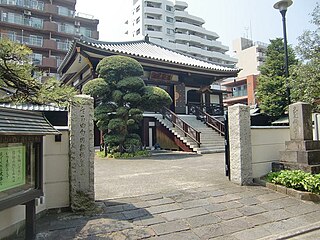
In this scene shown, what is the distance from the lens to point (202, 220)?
12.7 feet

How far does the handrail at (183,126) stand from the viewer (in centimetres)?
1297

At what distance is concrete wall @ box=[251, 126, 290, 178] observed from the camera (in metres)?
6.09

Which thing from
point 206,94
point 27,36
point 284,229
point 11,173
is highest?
point 27,36

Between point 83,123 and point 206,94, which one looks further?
point 206,94

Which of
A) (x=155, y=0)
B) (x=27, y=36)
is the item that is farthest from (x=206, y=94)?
(x=155, y=0)

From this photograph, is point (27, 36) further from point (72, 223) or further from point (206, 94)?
point (72, 223)

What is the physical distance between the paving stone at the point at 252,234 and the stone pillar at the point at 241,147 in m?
2.17

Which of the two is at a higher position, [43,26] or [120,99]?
[43,26]

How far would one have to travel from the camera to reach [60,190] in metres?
4.18

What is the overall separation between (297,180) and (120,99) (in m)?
8.56

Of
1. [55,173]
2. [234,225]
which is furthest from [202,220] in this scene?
[55,173]

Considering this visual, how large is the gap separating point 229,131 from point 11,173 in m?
4.89

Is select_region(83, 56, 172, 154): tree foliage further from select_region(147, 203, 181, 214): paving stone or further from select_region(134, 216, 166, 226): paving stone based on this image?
select_region(134, 216, 166, 226): paving stone

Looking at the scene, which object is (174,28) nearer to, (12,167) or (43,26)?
(43,26)
